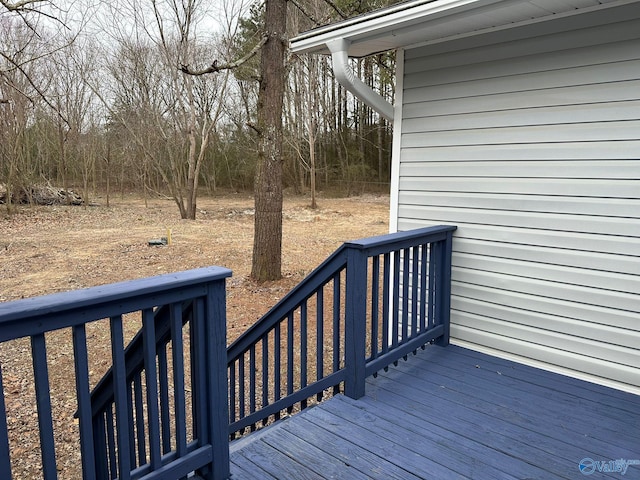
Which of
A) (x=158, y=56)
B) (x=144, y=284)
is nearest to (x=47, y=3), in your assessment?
(x=144, y=284)

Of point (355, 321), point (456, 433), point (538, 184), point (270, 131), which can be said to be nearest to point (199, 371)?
point (355, 321)

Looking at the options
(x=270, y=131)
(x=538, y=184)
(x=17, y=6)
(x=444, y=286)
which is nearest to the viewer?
(x=538, y=184)

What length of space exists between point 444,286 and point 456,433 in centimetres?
113

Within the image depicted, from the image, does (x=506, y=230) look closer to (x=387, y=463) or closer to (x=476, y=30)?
(x=476, y=30)

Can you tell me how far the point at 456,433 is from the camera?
2.11 meters

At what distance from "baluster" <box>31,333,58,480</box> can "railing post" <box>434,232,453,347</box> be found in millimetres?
2373

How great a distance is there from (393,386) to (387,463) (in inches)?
27.6

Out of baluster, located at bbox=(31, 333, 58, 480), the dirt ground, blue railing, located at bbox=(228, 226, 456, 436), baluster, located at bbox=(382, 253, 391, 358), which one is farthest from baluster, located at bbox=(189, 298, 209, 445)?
the dirt ground

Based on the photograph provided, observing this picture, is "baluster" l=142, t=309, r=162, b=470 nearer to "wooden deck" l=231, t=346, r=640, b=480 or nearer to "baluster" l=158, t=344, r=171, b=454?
"baluster" l=158, t=344, r=171, b=454

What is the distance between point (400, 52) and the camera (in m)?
3.22

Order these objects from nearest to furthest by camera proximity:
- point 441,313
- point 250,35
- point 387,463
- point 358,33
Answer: point 387,463, point 358,33, point 441,313, point 250,35

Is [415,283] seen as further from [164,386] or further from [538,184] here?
[164,386]

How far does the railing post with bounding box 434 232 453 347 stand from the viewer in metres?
3.02

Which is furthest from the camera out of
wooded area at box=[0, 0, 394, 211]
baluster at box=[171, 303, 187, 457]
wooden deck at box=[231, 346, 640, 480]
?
wooded area at box=[0, 0, 394, 211]
